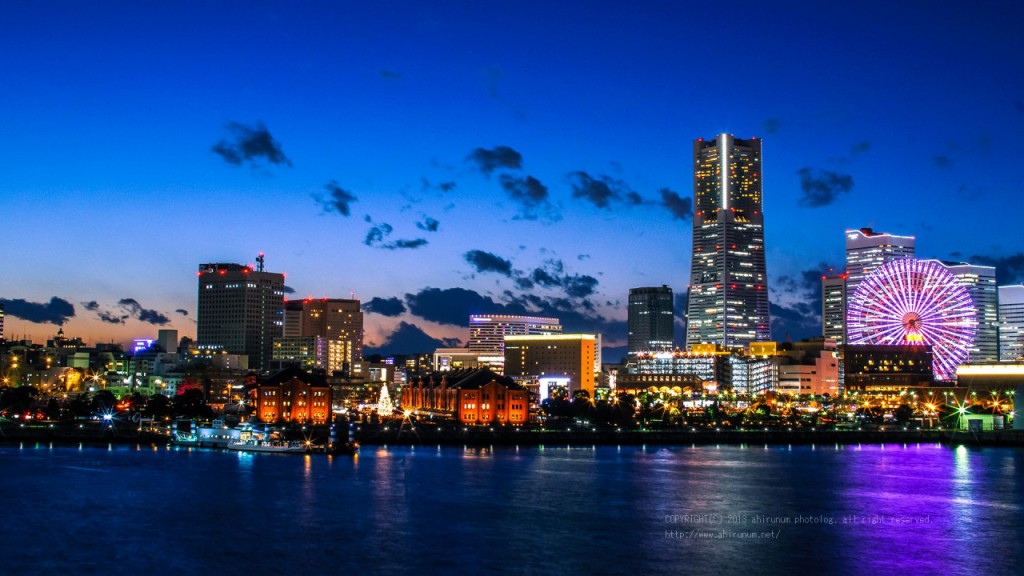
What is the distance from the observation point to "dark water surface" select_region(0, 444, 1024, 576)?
36969mm

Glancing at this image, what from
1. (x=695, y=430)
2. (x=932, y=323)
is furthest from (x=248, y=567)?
(x=932, y=323)

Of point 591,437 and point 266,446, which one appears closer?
point 266,446

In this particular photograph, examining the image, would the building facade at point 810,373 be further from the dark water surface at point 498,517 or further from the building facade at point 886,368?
the dark water surface at point 498,517

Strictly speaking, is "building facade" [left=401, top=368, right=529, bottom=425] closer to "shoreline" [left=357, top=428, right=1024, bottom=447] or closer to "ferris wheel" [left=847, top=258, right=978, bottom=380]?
"shoreline" [left=357, top=428, right=1024, bottom=447]

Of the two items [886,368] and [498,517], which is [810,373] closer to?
[886,368]

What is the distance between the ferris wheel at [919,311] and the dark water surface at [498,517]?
228 ft

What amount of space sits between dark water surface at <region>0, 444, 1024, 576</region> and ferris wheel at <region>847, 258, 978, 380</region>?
228 feet

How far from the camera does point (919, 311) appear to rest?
470 ft

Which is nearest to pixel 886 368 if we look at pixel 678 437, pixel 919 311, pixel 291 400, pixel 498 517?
pixel 919 311

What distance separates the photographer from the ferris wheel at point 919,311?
140500 mm

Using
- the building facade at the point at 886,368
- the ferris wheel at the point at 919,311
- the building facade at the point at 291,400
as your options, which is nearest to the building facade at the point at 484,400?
the building facade at the point at 291,400

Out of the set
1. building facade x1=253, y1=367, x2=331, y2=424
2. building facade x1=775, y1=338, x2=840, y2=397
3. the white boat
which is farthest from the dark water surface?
building facade x1=775, y1=338, x2=840, y2=397

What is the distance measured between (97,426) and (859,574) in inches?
3339

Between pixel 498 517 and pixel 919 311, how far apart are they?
365 feet
